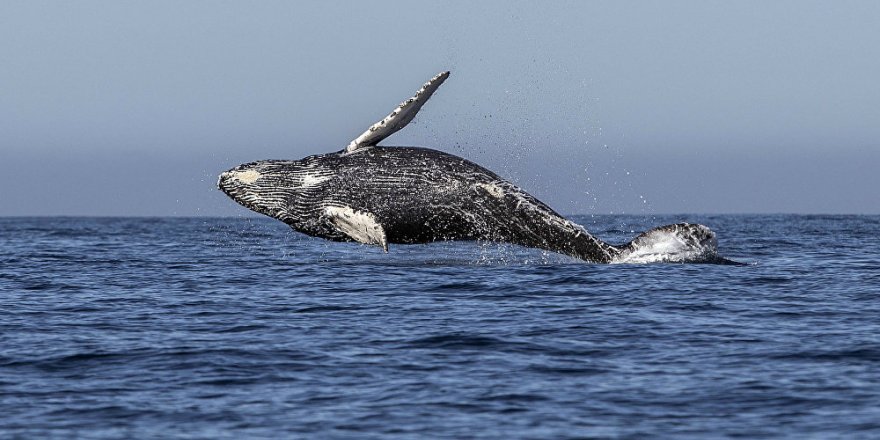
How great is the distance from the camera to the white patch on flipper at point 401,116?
21969mm

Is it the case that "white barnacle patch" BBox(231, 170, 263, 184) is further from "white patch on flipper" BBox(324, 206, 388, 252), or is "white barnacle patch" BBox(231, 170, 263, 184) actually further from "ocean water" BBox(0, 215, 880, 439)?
"white patch on flipper" BBox(324, 206, 388, 252)

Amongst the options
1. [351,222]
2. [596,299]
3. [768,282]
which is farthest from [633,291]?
[351,222]

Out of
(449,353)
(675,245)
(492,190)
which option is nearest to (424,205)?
(492,190)

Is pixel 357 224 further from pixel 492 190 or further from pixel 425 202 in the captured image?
pixel 492 190

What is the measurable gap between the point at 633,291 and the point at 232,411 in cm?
1086

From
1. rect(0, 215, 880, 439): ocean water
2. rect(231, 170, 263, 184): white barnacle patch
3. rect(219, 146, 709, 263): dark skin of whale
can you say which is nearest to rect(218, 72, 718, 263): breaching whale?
rect(219, 146, 709, 263): dark skin of whale

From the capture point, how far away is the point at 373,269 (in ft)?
89.7

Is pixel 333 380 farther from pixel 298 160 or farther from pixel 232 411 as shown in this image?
pixel 298 160

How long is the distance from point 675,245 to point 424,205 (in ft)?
16.9

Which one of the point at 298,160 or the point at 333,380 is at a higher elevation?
the point at 298,160

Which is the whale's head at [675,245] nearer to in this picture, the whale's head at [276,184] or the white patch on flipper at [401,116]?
the white patch on flipper at [401,116]

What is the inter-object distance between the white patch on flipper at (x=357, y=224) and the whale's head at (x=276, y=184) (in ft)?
3.53

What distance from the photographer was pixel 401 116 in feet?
73.0

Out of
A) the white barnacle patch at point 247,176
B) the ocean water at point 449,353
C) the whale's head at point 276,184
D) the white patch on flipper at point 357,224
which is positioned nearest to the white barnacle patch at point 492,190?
the ocean water at point 449,353
